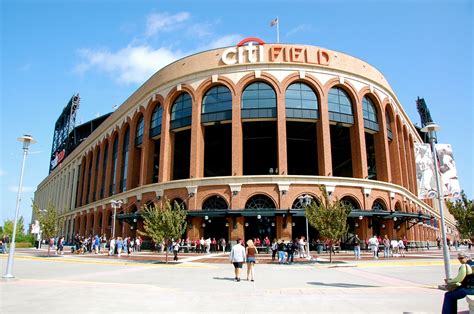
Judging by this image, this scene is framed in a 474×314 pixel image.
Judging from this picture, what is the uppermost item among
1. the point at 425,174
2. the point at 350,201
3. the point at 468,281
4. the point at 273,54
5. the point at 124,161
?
the point at 273,54

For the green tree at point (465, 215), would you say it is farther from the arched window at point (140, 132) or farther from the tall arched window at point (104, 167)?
the tall arched window at point (104, 167)

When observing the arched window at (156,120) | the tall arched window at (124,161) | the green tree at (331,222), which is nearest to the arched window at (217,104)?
the arched window at (156,120)

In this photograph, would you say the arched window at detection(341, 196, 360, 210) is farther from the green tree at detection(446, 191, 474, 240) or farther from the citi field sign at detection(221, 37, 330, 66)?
the citi field sign at detection(221, 37, 330, 66)

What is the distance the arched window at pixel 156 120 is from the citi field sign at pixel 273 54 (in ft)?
34.4

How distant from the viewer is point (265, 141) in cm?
4425

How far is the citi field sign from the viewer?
36.7 meters

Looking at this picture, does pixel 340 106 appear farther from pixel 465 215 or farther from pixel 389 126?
pixel 465 215

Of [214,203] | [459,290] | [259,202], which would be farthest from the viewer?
[214,203]


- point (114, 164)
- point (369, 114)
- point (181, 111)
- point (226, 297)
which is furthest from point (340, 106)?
point (114, 164)

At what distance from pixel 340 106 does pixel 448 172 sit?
2255cm

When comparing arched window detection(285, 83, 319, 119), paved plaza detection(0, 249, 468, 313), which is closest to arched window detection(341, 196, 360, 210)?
arched window detection(285, 83, 319, 119)

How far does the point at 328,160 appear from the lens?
114 feet

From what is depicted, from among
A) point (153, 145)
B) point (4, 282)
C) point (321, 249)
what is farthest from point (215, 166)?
point (4, 282)

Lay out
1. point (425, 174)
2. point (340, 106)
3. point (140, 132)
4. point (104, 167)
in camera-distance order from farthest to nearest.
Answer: point (104, 167)
point (140, 132)
point (340, 106)
point (425, 174)
